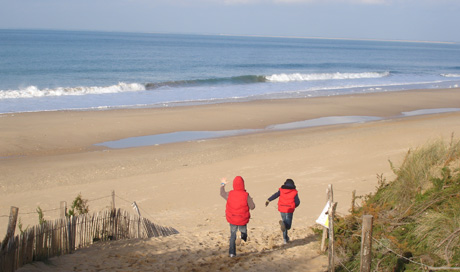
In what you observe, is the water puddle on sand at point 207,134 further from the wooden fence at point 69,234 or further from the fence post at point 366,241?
the fence post at point 366,241

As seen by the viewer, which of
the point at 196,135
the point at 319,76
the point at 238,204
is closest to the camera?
the point at 238,204

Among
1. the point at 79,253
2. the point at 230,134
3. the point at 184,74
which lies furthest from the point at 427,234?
the point at 184,74

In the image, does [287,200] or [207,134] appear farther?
[207,134]

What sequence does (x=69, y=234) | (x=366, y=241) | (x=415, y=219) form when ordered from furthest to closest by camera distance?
(x=69, y=234) < (x=415, y=219) < (x=366, y=241)

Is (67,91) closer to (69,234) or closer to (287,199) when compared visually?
(69,234)

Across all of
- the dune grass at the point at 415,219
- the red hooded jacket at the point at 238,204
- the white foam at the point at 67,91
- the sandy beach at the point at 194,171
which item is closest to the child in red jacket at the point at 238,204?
the red hooded jacket at the point at 238,204

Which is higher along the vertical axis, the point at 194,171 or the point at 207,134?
the point at 207,134

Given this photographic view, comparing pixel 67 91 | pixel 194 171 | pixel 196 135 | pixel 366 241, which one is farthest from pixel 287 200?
pixel 67 91

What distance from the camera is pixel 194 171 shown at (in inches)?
518

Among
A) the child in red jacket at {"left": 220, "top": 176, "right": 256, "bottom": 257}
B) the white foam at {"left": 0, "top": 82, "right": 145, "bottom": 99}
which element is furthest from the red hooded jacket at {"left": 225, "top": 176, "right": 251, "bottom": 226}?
the white foam at {"left": 0, "top": 82, "right": 145, "bottom": 99}

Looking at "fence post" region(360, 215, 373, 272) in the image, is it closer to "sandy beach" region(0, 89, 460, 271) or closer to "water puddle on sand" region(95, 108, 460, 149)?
"sandy beach" region(0, 89, 460, 271)

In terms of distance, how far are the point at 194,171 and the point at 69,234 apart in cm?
629

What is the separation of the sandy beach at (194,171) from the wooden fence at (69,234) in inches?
7.7

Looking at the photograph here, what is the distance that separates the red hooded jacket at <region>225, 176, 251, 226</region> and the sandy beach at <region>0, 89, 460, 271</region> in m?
0.63
